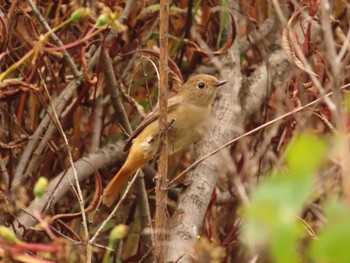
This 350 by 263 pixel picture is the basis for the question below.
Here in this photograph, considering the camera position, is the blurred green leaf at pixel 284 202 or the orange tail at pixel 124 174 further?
the orange tail at pixel 124 174

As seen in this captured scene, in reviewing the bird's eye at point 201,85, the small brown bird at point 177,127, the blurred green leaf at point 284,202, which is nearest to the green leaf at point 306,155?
the blurred green leaf at point 284,202

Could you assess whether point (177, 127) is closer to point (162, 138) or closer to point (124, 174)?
point (124, 174)

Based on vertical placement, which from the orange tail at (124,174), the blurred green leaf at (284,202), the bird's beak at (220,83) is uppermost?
the blurred green leaf at (284,202)

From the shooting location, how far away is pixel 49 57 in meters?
3.50

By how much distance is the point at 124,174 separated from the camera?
11.1 feet

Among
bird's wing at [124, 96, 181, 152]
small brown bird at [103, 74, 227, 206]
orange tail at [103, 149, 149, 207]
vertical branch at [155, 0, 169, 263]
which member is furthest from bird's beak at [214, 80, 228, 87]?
vertical branch at [155, 0, 169, 263]

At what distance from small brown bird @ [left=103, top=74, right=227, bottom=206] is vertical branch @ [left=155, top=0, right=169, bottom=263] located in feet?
3.65

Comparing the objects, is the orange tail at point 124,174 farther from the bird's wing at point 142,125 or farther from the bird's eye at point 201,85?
the bird's eye at point 201,85

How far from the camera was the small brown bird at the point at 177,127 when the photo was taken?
11.1 feet

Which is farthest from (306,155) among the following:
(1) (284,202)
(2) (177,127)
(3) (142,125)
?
(2) (177,127)

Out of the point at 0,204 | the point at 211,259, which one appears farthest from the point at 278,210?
the point at 0,204

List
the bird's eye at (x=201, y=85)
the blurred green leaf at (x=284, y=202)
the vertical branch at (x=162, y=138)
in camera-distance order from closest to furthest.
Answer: the blurred green leaf at (x=284, y=202) < the vertical branch at (x=162, y=138) < the bird's eye at (x=201, y=85)

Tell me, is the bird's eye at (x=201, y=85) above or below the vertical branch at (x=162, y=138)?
below

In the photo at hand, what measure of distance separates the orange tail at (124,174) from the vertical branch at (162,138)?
4.14 feet
